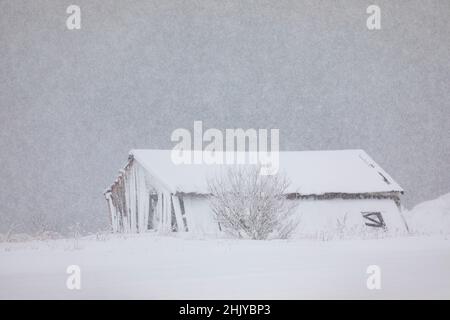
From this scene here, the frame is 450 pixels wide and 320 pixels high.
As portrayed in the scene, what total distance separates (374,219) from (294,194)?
108cm

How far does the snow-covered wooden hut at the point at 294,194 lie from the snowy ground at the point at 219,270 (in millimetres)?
661

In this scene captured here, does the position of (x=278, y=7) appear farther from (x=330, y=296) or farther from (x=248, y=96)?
(x=330, y=296)

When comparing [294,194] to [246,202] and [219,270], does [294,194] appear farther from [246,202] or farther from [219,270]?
[219,270]

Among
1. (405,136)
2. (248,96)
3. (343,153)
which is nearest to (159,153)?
(248,96)

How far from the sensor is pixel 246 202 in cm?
641

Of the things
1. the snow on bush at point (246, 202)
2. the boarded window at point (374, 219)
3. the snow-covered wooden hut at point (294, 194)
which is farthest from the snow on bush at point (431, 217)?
the snow on bush at point (246, 202)

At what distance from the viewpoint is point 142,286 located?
5285mm

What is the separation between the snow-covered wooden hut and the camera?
6523mm

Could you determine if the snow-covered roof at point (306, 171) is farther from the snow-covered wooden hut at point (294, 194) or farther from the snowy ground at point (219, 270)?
the snowy ground at point (219, 270)

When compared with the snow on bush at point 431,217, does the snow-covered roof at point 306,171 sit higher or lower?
higher

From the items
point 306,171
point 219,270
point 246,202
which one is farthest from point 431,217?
point 219,270

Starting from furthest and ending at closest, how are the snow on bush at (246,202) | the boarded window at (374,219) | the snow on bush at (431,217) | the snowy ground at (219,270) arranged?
the boarded window at (374,219), the snow on bush at (431,217), the snow on bush at (246,202), the snowy ground at (219,270)

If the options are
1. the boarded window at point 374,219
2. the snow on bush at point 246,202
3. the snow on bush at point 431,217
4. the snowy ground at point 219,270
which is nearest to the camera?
the snowy ground at point 219,270

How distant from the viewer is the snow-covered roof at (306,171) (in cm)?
646
